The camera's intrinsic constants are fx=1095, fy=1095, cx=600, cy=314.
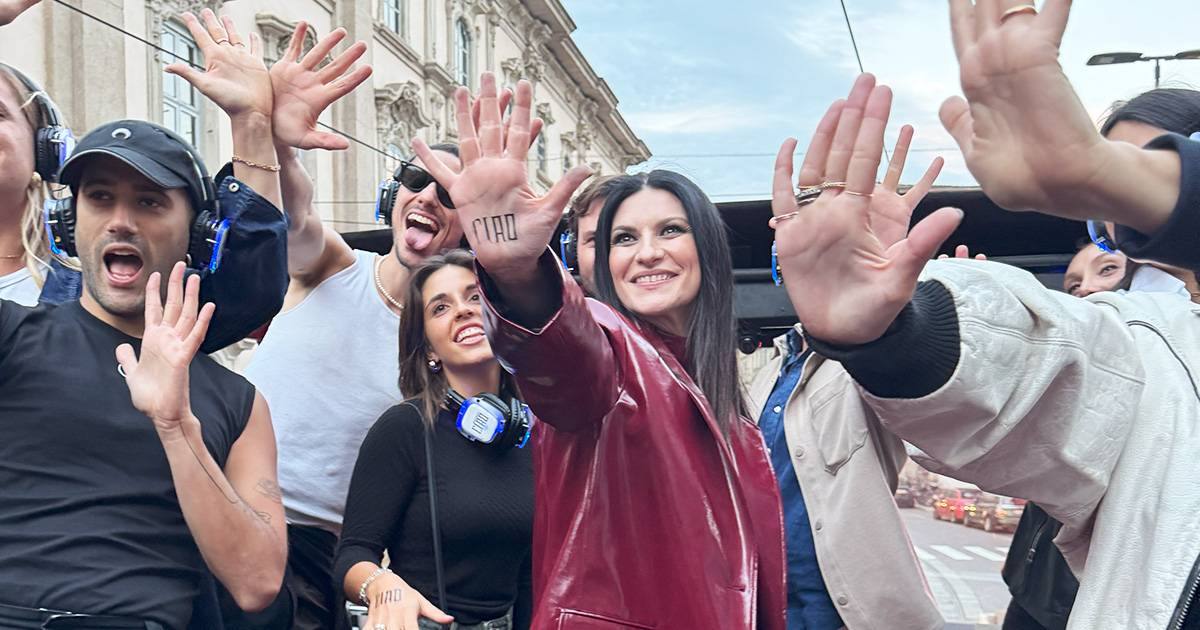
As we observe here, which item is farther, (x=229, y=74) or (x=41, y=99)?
(x=41, y=99)

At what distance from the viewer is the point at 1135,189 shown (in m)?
1.38

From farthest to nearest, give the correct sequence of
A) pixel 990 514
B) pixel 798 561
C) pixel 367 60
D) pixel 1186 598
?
pixel 367 60 → pixel 990 514 → pixel 798 561 → pixel 1186 598

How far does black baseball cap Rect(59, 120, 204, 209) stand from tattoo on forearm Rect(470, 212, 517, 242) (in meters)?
0.98

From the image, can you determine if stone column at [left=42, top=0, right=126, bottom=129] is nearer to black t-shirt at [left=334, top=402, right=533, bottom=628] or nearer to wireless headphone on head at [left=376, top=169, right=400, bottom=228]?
wireless headphone on head at [left=376, top=169, right=400, bottom=228]

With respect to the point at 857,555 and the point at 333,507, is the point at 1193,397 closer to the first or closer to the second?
the point at 857,555

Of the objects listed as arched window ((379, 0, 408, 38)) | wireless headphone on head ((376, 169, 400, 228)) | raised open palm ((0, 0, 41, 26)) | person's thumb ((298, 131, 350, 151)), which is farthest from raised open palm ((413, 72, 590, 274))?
arched window ((379, 0, 408, 38))

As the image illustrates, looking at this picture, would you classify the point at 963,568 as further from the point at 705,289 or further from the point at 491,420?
the point at 705,289

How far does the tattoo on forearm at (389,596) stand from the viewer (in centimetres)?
263

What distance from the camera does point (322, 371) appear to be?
3248 mm

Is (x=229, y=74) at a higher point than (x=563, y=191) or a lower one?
higher

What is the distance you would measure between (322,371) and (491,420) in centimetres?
62

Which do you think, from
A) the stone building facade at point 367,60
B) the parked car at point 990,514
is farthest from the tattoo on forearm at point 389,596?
the parked car at point 990,514

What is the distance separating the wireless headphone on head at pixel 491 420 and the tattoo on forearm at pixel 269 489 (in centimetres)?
65

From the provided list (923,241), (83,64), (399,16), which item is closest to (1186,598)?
(923,241)
